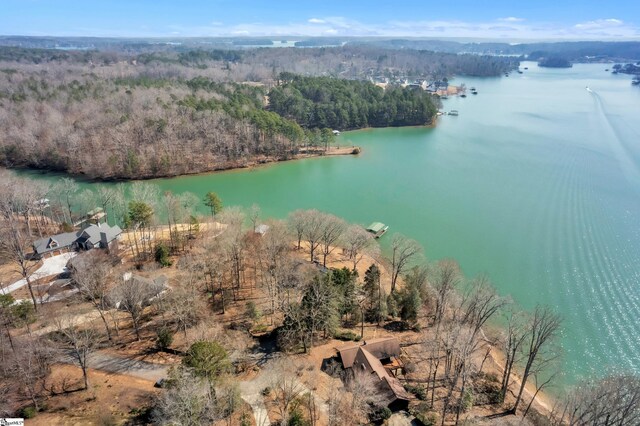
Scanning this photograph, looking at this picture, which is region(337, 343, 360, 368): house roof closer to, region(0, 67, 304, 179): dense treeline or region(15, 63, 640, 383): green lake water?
region(15, 63, 640, 383): green lake water

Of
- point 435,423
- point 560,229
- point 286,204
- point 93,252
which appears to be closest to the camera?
point 435,423

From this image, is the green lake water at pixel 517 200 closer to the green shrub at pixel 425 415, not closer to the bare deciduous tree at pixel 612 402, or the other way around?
the bare deciduous tree at pixel 612 402

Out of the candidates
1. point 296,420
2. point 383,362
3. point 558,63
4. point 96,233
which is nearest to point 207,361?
point 296,420

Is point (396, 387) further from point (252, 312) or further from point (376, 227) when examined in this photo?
point (376, 227)

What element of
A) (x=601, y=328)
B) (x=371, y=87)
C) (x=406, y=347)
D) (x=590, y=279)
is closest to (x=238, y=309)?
(x=406, y=347)

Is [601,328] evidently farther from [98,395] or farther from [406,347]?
[98,395]

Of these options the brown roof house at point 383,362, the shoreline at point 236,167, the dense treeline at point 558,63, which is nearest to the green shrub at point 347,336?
the brown roof house at point 383,362
